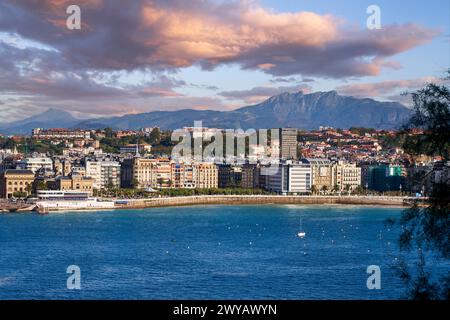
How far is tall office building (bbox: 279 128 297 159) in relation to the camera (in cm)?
6321

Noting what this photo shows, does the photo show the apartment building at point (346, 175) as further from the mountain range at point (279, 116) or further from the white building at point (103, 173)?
the mountain range at point (279, 116)

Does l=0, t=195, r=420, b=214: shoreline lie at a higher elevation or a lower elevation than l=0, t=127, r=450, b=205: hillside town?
lower

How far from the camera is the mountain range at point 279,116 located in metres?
136

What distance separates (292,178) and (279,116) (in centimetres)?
12009

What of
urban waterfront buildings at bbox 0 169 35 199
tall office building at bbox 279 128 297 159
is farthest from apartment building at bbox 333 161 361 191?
urban waterfront buildings at bbox 0 169 35 199

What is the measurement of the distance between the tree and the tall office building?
187 feet

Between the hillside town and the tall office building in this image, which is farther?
the tall office building

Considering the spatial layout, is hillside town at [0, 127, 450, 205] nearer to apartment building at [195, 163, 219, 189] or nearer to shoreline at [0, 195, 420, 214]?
apartment building at [195, 163, 219, 189]

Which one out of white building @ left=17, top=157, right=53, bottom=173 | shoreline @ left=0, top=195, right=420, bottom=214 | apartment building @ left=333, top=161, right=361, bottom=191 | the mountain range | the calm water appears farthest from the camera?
the mountain range

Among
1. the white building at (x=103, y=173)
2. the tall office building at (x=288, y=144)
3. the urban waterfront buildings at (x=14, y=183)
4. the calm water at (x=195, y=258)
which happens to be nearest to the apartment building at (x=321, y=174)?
the white building at (x=103, y=173)

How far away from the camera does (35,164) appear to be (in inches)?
1804

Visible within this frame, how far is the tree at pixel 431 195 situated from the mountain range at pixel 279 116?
111694 mm

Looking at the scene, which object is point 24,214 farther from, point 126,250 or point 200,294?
point 200,294

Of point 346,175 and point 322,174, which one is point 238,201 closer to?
point 322,174
